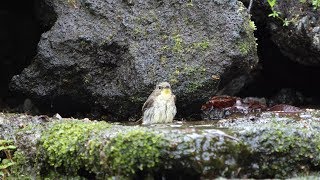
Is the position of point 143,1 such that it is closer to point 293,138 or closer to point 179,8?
point 179,8

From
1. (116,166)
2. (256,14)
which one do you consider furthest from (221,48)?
(116,166)

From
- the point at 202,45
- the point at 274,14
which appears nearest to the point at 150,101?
the point at 202,45

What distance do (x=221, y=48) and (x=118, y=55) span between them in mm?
1308

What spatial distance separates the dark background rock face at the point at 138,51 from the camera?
6.48 meters

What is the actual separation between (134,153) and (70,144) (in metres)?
0.78

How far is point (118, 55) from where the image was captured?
6750 mm

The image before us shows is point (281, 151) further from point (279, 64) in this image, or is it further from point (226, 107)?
point (279, 64)

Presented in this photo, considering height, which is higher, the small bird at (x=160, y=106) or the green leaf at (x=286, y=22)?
the green leaf at (x=286, y=22)

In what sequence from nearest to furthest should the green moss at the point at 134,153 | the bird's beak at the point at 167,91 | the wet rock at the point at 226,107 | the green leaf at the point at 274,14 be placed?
the green moss at the point at 134,153, the bird's beak at the point at 167,91, the wet rock at the point at 226,107, the green leaf at the point at 274,14

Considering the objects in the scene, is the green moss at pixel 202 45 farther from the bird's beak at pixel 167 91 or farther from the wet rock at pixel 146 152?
the wet rock at pixel 146 152

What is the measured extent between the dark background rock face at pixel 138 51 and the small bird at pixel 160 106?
0.25 m

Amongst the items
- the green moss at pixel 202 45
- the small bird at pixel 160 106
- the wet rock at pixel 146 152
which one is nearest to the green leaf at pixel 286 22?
the green moss at pixel 202 45

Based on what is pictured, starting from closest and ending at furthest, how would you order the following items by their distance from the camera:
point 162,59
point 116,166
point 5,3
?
1. point 116,166
2. point 162,59
3. point 5,3

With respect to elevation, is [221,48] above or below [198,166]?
above
